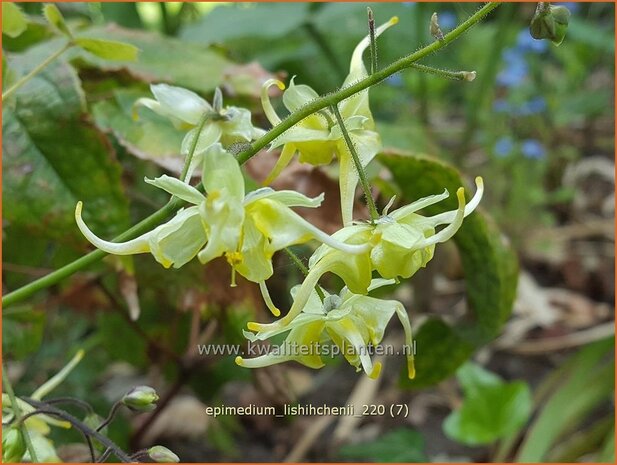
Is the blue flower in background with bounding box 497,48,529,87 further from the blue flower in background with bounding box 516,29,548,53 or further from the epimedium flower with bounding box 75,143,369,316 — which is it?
the epimedium flower with bounding box 75,143,369,316

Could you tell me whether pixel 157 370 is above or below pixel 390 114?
below

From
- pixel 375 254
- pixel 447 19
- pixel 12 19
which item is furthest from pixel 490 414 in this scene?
pixel 447 19

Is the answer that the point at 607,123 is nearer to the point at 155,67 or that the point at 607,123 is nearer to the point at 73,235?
the point at 155,67

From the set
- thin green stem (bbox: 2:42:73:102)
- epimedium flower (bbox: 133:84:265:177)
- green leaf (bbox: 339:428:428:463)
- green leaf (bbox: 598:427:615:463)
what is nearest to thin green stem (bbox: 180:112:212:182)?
epimedium flower (bbox: 133:84:265:177)

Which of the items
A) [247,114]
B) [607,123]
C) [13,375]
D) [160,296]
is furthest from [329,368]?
[607,123]

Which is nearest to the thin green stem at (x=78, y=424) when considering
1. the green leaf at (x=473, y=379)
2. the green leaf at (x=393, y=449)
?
the green leaf at (x=393, y=449)

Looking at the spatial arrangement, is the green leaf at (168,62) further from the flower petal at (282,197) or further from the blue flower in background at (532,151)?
the blue flower in background at (532,151)

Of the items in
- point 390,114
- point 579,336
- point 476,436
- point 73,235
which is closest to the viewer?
point 73,235
